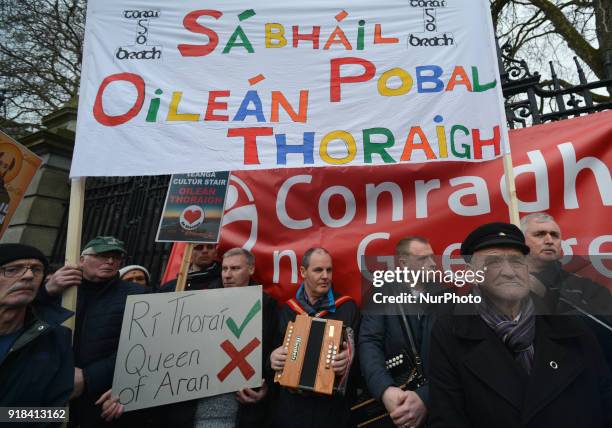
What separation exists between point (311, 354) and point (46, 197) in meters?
5.36

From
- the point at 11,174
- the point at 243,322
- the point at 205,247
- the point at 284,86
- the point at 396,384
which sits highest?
the point at 284,86

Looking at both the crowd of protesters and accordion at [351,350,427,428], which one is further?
accordion at [351,350,427,428]

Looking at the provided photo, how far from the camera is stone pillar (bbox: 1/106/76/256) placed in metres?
5.51

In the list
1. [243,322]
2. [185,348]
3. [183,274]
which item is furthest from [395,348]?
[183,274]

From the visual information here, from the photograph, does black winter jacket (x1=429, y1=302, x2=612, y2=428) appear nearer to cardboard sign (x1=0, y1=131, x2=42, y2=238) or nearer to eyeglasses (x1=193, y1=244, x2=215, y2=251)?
eyeglasses (x1=193, y1=244, x2=215, y2=251)

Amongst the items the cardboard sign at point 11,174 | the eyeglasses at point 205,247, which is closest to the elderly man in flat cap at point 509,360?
the eyeglasses at point 205,247

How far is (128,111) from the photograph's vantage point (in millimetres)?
2568

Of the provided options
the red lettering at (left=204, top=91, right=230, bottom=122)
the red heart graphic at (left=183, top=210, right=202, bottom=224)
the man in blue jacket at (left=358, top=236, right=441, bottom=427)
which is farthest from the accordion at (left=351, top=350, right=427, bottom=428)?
the red lettering at (left=204, top=91, right=230, bottom=122)

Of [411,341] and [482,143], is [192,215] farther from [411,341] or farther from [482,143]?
[482,143]

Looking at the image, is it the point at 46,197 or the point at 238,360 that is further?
the point at 46,197

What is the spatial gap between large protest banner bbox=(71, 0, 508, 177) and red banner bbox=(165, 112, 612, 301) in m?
0.56

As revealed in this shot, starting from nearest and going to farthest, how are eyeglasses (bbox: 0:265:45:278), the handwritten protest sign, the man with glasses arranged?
eyeglasses (bbox: 0:265:45:278), the handwritten protest sign, the man with glasses

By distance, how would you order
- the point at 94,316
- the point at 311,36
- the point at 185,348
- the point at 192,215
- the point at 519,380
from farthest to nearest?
the point at 192,215 → the point at 311,36 → the point at 94,316 → the point at 185,348 → the point at 519,380

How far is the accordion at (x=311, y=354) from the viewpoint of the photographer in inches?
74.6
